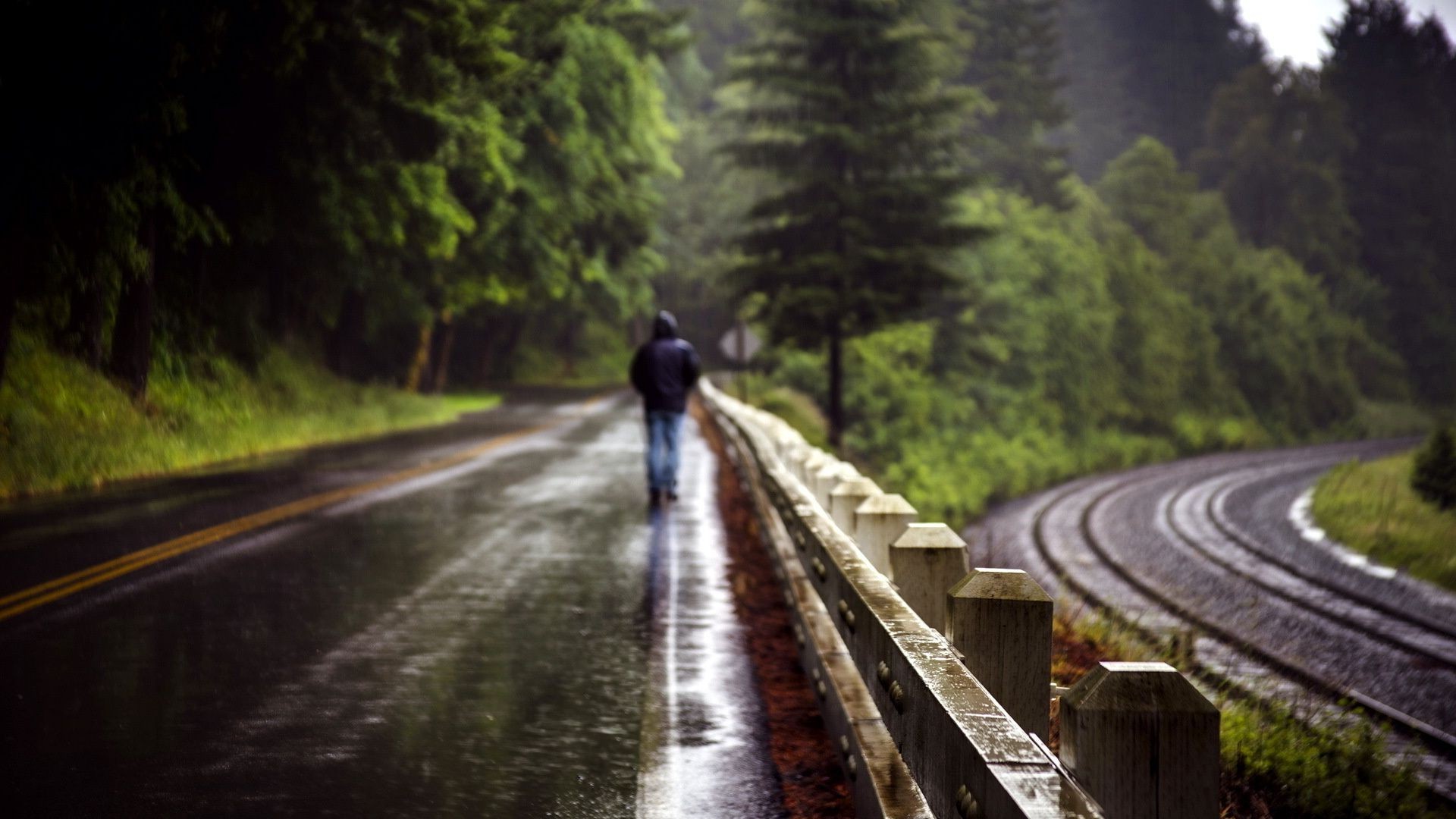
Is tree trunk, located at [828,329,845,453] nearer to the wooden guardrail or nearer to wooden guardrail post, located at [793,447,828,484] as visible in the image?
wooden guardrail post, located at [793,447,828,484]

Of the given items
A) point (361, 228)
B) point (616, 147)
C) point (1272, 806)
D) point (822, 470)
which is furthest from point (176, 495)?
point (616, 147)

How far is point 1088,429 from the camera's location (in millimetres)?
61406

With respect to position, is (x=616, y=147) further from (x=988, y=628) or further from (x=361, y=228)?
(x=988, y=628)

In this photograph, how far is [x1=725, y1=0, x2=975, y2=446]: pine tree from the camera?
1419 inches

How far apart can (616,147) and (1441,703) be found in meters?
32.5

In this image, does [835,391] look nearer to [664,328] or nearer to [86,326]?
[86,326]

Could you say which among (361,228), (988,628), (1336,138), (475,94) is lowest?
(988,628)

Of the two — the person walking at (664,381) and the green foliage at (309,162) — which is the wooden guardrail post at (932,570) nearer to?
the person walking at (664,381)

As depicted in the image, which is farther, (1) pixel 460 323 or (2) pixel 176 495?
(1) pixel 460 323

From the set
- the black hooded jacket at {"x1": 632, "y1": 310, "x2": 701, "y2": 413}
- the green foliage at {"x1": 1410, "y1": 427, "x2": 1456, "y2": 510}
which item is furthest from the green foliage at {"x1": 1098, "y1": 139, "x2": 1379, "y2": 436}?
the black hooded jacket at {"x1": 632, "y1": 310, "x2": 701, "y2": 413}

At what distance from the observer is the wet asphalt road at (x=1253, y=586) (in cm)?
1448

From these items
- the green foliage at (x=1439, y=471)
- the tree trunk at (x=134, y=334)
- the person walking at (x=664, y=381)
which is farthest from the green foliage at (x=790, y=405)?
the person walking at (x=664, y=381)

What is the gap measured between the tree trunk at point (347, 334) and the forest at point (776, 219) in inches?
6.3

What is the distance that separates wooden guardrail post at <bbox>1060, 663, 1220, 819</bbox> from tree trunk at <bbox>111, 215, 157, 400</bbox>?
21.6 meters
